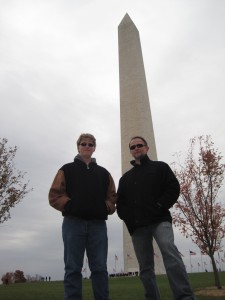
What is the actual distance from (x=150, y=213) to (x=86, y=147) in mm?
1236

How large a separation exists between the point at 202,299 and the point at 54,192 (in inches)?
231

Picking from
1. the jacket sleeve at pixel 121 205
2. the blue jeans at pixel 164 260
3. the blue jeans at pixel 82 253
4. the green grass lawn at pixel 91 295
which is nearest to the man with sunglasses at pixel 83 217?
the blue jeans at pixel 82 253

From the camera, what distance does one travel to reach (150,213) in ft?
15.7

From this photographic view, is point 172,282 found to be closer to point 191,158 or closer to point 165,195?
point 165,195

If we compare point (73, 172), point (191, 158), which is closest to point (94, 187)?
point (73, 172)

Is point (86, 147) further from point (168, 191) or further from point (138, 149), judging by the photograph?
point (168, 191)

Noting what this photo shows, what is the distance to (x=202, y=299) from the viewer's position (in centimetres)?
894

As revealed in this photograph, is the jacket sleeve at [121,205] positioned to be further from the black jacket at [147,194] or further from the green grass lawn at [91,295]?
the green grass lawn at [91,295]

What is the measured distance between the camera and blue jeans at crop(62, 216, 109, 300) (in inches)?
173

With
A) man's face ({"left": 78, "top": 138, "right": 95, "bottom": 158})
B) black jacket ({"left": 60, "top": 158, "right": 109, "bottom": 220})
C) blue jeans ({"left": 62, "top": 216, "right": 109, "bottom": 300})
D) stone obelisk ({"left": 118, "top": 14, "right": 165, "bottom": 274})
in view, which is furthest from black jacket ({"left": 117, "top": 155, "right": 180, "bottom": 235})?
stone obelisk ({"left": 118, "top": 14, "right": 165, "bottom": 274})

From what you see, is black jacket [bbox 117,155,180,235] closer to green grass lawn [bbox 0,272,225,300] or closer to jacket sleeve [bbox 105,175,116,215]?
jacket sleeve [bbox 105,175,116,215]

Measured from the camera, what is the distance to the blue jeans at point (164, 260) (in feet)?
14.3

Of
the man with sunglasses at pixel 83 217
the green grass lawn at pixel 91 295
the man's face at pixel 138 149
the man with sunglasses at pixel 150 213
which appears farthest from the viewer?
the green grass lawn at pixel 91 295

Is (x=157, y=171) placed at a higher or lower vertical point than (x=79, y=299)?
higher
